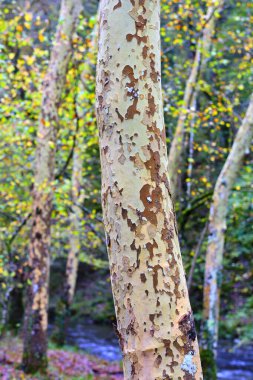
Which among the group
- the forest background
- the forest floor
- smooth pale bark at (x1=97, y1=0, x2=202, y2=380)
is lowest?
the forest floor

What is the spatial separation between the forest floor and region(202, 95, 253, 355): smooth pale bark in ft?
11.9

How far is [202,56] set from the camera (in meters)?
12.1

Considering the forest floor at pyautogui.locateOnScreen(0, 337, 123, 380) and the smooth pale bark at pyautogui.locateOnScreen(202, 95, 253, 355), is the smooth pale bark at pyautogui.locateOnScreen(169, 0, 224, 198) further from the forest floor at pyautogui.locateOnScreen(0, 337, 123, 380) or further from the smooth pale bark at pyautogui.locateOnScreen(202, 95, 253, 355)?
the forest floor at pyautogui.locateOnScreen(0, 337, 123, 380)

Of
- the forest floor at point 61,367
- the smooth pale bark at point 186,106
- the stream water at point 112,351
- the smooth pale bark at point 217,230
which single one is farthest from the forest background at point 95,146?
the forest floor at point 61,367

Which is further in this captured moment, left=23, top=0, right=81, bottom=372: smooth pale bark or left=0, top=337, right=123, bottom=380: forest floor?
left=23, top=0, right=81, bottom=372: smooth pale bark

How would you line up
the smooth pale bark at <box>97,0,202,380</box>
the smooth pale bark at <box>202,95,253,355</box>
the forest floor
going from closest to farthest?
1. the smooth pale bark at <box>97,0,202,380</box>
2. the smooth pale bark at <box>202,95,253,355</box>
3. the forest floor

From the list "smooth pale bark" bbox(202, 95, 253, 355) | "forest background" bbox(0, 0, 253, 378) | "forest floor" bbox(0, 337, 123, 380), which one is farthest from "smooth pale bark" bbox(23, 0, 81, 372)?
"smooth pale bark" bbox(202, 95, 253, 355)

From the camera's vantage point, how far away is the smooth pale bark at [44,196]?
32.2 ft

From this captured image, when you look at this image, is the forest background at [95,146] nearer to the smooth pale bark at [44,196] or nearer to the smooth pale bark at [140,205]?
the smooth pale bark at [44,196]

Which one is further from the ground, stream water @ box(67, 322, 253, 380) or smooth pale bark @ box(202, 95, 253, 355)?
smooth pale bark @ box(202, 95, 253, 355)

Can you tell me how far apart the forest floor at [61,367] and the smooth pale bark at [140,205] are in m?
7.34

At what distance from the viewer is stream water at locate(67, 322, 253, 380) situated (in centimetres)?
1573

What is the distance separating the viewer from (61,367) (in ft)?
39.1

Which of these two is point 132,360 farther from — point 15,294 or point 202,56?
point 15,294
